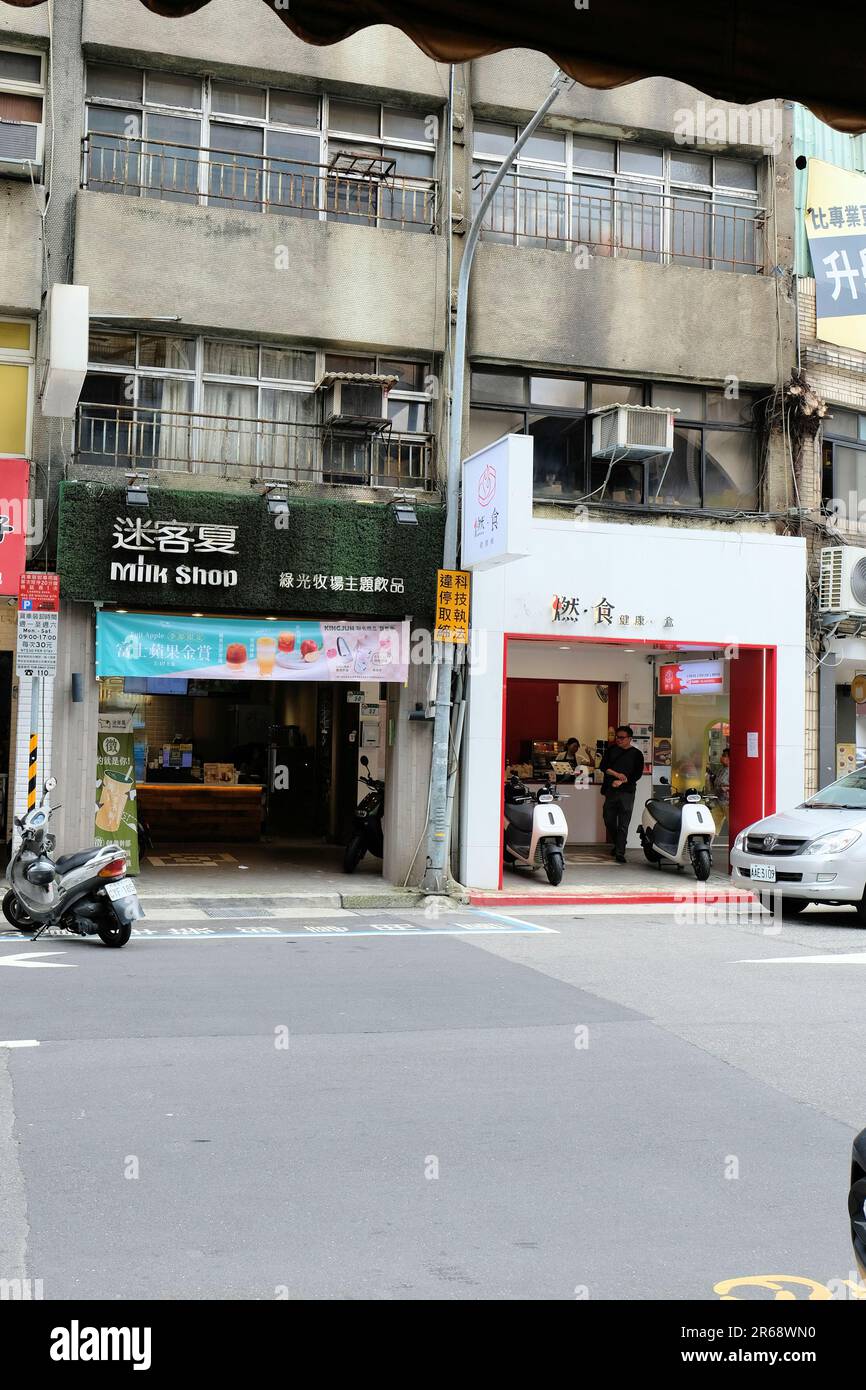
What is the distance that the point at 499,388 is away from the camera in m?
19.1

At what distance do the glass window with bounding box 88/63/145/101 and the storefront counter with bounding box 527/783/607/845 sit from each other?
11.9 meters

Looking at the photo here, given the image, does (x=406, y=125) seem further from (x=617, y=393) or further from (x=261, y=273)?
(x=617, y=393)

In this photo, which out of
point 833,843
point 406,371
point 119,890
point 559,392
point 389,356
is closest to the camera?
point 119,890

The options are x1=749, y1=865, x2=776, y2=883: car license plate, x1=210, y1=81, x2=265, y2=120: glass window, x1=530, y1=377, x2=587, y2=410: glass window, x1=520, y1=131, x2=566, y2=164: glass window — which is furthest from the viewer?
x1=520, y1=131, x2=566, y2=164: glass window

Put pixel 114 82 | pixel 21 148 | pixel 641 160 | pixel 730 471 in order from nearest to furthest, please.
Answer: pixel 21 148
pixel 114 82
pixel 641 160
pixel 730 471

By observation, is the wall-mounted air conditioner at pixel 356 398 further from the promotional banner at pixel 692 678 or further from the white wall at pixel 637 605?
the promotional banner at pixel 692 678

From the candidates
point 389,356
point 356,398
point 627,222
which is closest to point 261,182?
point 389,356

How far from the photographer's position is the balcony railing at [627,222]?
19.2 m

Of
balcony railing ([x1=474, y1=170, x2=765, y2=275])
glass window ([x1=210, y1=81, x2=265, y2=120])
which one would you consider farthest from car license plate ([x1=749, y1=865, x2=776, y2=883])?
glass window ([x1=210, y1=81, x2=265, y2=120])

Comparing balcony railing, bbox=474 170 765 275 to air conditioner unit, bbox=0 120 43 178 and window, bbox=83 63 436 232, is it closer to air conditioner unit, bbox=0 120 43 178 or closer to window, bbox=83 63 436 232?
window, bbox=83 63 436 232

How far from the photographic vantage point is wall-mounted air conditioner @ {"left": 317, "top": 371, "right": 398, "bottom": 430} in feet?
57.6

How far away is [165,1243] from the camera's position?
5320mm

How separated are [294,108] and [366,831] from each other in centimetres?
951
